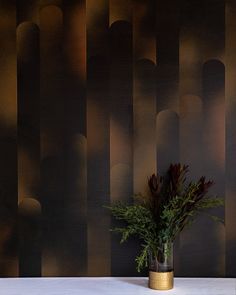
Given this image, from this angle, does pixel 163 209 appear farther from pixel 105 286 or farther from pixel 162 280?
pixel 105 286

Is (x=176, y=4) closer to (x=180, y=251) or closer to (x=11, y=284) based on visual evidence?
(x=180, y=251)

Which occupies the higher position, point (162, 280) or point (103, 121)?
point (103, 121)

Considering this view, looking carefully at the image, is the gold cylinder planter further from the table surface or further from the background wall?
the background wall

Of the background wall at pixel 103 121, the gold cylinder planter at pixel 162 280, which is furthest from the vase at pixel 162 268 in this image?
the background wall at pixel 103 121

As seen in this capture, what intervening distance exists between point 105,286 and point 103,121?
0.58 metres

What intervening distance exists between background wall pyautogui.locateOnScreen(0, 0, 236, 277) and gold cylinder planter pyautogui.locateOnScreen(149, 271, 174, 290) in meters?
0.13

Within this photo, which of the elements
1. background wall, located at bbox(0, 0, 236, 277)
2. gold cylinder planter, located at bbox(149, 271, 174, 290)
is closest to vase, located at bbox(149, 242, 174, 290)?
gold cylinder planter, located at bbox(149, 271, 174, 290)

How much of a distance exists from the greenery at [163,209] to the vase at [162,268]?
0.01m

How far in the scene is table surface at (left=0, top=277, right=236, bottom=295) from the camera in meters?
1.40

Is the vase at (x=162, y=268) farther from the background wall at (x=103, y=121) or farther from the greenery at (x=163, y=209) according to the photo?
the background wall at (x=103, y=121)

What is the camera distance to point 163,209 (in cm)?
142

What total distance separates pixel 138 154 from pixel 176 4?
0.55 metres

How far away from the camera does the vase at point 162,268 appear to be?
1.41 m

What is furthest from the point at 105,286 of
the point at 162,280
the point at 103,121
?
the point at 103,121
